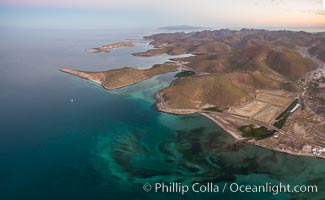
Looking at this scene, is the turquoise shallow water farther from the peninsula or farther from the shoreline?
the peninsula

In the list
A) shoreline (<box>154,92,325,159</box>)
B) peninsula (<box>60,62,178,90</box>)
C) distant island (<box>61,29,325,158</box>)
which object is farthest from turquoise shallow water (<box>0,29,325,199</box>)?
peninsula (<box>60,62,178,90</box>)

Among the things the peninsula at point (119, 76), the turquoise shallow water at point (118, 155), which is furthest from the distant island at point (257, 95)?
the turquoise shallow water at point (118, 155)

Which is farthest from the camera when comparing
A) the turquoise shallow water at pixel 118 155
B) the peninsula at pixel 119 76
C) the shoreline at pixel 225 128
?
A: the peninsula at pixel 119 76

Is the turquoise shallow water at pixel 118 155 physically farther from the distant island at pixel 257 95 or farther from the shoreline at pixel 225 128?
the distant island at pixel 257 95

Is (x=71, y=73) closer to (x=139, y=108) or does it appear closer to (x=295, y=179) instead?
(x=139, y=108)

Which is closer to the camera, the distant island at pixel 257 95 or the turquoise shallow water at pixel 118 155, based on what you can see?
the turquoise shallow water at pixel 118 155

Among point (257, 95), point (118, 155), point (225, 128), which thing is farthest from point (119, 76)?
point (118, 155)

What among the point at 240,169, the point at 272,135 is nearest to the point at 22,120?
the point at 240,169
